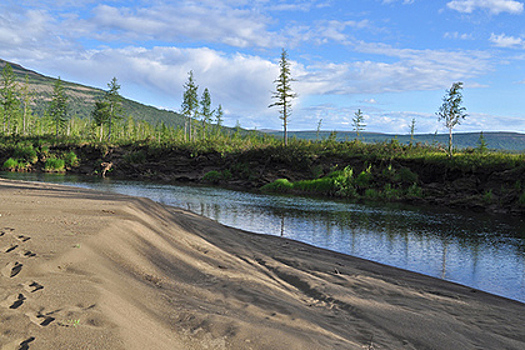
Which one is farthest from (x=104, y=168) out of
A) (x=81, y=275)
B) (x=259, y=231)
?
(x=81, y=275)

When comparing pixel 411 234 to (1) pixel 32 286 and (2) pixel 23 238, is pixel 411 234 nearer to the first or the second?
(2) pixel 23 238

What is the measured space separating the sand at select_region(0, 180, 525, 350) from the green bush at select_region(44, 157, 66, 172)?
40159 mm

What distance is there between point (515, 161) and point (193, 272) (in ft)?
84.4

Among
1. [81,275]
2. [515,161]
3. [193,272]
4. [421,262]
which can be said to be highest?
[515,161]

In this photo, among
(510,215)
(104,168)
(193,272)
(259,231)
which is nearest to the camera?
(193,272)

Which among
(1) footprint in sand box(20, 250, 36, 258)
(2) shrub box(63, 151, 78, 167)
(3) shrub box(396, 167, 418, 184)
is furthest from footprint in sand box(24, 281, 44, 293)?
(2) shrub box(63, 151, 78, 167)

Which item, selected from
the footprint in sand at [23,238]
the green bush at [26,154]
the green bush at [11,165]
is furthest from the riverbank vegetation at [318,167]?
the footprint in sand at [23,238]

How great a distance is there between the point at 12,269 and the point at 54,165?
46119 millimetres

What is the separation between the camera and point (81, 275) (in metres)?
4.43

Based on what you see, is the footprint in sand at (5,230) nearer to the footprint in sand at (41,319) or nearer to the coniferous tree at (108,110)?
the footprint in sand at (41,319)

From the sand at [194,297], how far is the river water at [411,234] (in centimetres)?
164

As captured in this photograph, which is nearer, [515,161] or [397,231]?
[397,231]

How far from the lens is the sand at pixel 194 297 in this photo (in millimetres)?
3406

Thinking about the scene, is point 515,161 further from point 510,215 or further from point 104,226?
point 104,226
